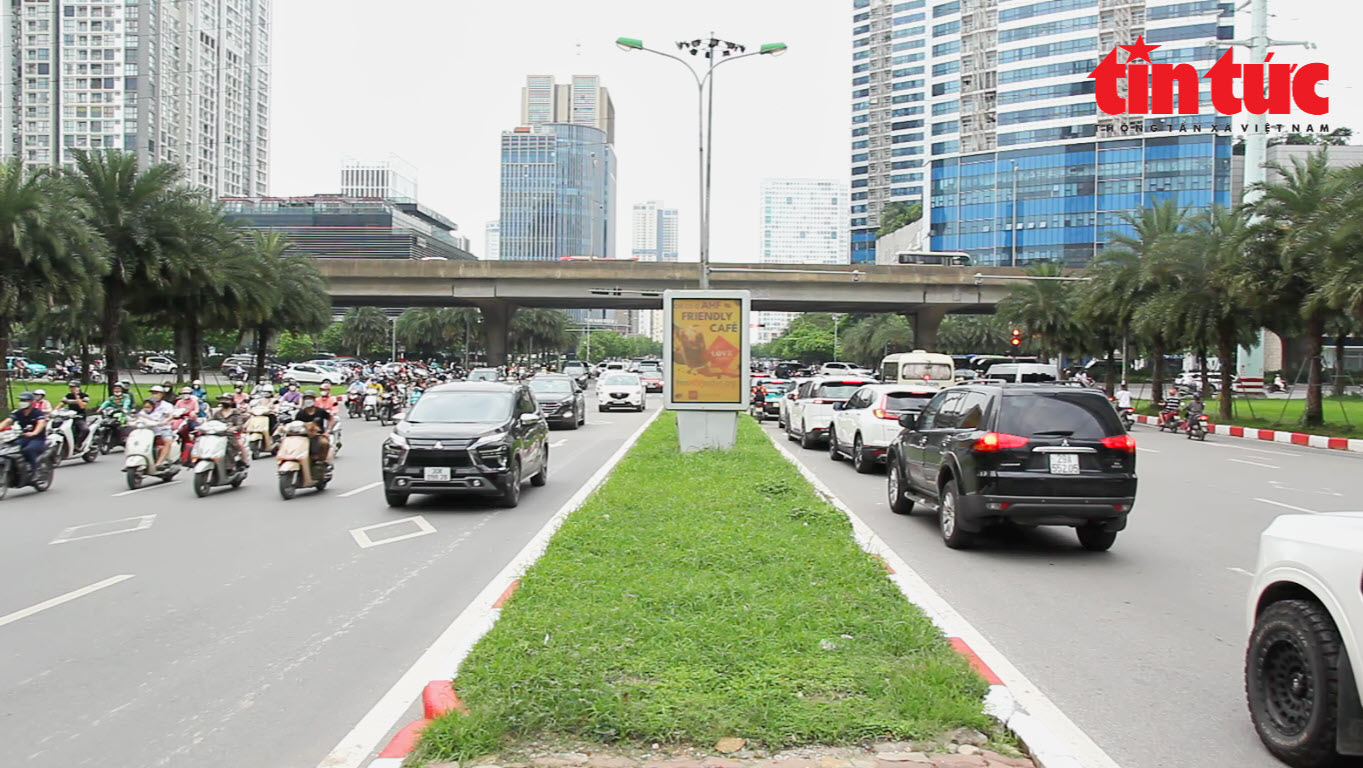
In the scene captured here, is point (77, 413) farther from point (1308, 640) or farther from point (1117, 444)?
point (1308, 640)

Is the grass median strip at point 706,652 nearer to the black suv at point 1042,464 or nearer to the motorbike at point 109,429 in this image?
the black suv at point 1042,464

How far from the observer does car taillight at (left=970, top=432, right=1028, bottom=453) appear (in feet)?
32.3

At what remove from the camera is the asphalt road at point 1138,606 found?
17.1ft

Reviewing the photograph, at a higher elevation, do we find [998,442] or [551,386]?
[551,386]

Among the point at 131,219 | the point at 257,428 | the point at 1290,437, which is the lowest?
the point at 1290,437

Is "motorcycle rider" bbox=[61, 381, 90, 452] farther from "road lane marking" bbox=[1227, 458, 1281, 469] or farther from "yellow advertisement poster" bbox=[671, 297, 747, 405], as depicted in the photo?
"road lane marking" bbox=[1227, 458, 1281, 469]

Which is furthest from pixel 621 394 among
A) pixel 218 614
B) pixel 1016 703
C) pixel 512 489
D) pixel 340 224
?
pixel 340 224

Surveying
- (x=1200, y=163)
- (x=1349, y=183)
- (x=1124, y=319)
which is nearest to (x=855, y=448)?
(x=1349, y=183)

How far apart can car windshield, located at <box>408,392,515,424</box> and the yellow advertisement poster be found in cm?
483

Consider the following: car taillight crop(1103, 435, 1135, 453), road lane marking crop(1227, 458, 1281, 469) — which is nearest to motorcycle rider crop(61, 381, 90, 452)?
car taillight crop(1103, 435, 1135, 453)

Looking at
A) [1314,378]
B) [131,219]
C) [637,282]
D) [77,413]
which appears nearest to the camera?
[77,413]

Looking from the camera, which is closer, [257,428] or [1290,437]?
[257,428]

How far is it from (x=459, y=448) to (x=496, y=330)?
170ft

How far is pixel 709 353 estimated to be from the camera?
62.5ft
